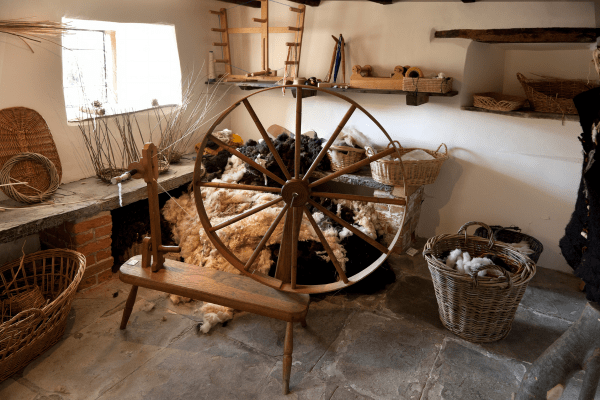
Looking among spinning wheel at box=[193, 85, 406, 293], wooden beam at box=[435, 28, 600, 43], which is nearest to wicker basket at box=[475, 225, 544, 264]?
wooden beam at box=[435, 28, 600, 43]

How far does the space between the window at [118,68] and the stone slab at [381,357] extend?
93.6 inches

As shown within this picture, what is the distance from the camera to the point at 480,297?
2.28 metres

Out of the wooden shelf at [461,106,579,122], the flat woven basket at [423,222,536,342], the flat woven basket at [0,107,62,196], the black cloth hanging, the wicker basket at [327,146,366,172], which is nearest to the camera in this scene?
the black cloth hanging

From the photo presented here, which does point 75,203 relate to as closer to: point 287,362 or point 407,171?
point 287,362

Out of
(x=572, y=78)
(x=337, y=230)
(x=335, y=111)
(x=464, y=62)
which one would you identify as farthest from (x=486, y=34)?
(x=337, y=230)

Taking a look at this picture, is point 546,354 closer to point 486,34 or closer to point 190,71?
point 486,34

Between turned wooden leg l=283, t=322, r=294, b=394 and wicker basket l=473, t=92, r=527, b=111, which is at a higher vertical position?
wicker basket l=473, t=92, r=527, b=111

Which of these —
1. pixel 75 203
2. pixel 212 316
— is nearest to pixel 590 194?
pixel 212 316

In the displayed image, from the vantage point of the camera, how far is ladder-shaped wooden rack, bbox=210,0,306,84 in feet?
12.2

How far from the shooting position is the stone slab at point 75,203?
2.46 metres

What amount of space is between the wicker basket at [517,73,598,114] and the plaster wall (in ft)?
0.35

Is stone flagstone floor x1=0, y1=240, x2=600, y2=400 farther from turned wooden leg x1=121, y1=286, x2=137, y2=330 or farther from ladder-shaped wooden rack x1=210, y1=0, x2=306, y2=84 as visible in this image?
ladder-shaped wooden rack x1=210, y1=0, x2=306, y2=84

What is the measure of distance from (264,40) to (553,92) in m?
2.35

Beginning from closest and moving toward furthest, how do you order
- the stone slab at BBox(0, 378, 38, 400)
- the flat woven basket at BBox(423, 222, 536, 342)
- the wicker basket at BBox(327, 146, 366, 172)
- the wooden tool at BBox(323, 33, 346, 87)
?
the stone slab at BBox(0, 378, 38, 400) → the flat woven basket at BBox(423, 222, 536, 342) → the wicker basket at BBox(327, 146, 366, 172) → the wooden tool at BBox(323, 33, 346, 87)
